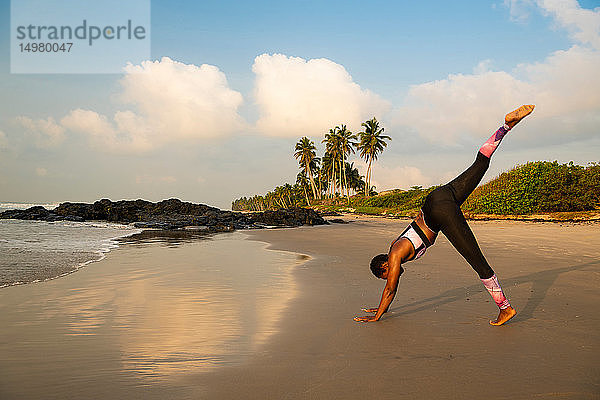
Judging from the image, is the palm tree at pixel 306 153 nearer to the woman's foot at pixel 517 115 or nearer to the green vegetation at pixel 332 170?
the green vegetation at pixel 332 170

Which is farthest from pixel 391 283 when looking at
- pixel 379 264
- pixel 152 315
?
pixel 152 315

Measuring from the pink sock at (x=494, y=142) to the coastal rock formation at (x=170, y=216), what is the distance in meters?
21.4

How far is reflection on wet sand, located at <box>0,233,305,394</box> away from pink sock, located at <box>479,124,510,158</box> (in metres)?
3.33

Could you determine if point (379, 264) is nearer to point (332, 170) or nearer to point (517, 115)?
point (517, 115)

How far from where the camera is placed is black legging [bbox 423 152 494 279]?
501 cm

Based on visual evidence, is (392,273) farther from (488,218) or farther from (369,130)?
(369,130)

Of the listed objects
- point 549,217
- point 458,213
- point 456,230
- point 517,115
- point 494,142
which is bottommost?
point 549,217

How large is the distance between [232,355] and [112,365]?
3.49ft

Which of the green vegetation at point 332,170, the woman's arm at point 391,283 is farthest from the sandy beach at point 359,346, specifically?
the green vegetation at point 332,170

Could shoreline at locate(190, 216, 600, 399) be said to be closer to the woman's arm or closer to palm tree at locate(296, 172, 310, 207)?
the woman's arm

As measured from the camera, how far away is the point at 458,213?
4992 mm

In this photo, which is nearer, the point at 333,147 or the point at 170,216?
the point at 170,216

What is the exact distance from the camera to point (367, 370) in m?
3.69

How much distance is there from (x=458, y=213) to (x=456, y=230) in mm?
204
